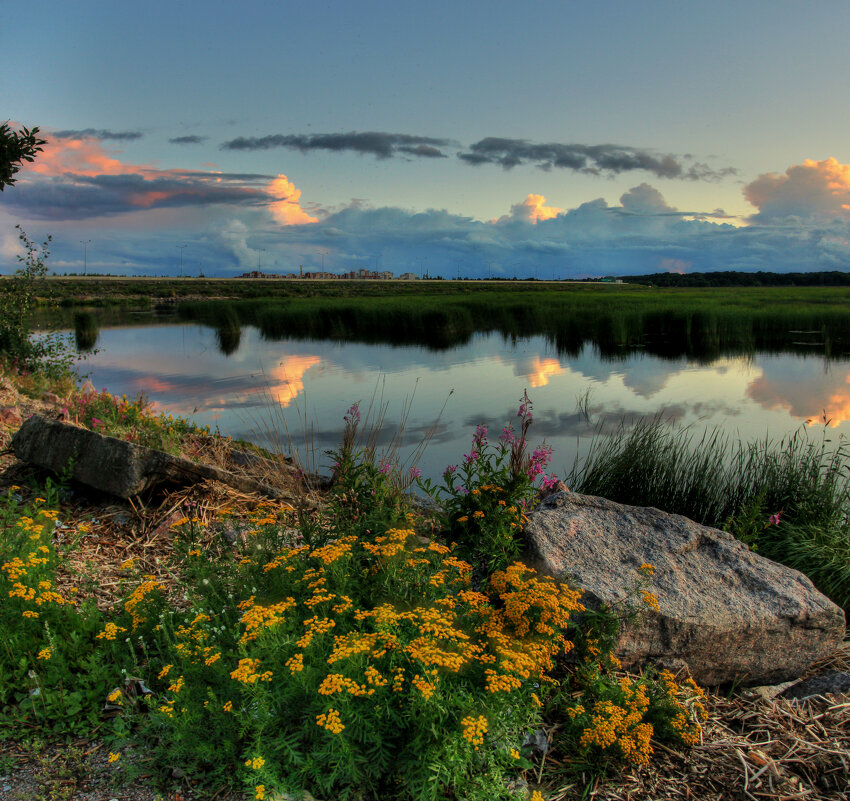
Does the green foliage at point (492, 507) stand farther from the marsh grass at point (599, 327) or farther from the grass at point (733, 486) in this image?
the marsh grass at point (599, 327)

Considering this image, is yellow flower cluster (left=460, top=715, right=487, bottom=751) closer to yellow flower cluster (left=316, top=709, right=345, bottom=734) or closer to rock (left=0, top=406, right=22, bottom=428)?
yellow flower cluster (left=316, top=709, right=345, bottom=734)

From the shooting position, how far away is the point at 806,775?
12.3 ft

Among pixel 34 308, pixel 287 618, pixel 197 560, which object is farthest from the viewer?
pixel 34 308

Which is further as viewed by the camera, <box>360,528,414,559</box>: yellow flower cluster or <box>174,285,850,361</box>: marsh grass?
<box>174,285,850,361</box>: marsh grass

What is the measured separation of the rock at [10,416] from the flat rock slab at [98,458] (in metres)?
2.22

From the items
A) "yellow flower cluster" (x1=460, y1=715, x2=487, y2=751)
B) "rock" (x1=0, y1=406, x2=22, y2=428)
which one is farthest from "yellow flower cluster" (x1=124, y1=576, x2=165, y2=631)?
"rock" (x1=0, y1=406, x2=22, y2=428)

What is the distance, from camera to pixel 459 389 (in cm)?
1873

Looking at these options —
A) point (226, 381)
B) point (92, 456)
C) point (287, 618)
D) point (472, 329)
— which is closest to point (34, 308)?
point (226, 381)

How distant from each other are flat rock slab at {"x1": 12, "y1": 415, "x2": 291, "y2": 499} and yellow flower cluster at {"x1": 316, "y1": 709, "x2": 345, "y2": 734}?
14.2ft

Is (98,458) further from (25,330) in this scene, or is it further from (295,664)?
(25,330)

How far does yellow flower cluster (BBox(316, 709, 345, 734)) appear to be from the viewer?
8.46 ft

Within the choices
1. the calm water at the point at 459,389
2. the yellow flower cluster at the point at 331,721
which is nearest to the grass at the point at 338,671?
the yellow flower cluster at the point at 331,721

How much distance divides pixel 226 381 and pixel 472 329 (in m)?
19.8

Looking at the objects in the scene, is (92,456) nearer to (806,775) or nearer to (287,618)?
(287,618)
